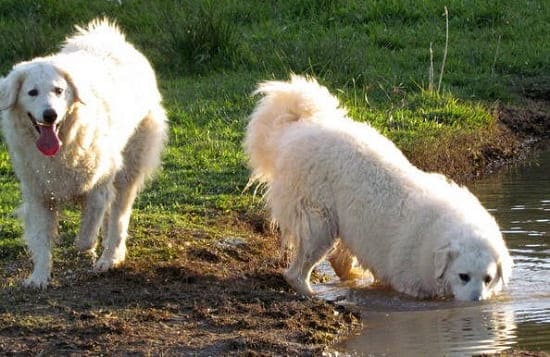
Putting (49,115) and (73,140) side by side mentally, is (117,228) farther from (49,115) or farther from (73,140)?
(49,115)

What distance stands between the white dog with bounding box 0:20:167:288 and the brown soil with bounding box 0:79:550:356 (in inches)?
10.9

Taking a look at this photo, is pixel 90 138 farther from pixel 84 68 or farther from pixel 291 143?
pixel 291 143

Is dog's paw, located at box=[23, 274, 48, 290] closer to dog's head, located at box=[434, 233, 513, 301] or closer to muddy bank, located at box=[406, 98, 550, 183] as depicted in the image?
dog's head, located at box=[434, 233, 513, 301]

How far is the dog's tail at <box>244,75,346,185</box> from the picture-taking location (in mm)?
8961

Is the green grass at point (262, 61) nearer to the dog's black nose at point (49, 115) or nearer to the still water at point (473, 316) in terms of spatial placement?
the dog's black nose at point (49, 115)

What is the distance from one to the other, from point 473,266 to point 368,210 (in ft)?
2.94

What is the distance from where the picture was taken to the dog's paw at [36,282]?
25.5ft

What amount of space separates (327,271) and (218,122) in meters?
3.61

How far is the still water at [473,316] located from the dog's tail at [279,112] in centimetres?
114

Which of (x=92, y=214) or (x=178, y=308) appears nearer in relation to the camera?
(x=178, y=308)

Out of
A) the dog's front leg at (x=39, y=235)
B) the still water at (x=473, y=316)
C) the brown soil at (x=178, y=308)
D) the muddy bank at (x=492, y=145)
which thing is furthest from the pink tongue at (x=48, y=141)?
the muddy bank at (x=492, y=145)

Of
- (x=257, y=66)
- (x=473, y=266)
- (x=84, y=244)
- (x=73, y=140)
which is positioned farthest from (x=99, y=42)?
(x=257, y=66)

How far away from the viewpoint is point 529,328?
735cm

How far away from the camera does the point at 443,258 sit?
26.7ft
